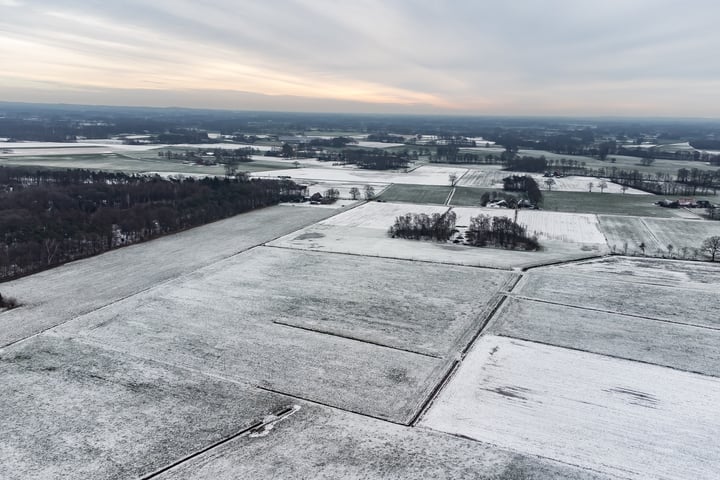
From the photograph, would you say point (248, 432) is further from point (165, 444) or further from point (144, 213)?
point (144, 213)

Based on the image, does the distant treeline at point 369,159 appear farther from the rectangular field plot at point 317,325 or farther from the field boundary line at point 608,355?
the field boundary line at point 608,355

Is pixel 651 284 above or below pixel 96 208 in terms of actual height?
below

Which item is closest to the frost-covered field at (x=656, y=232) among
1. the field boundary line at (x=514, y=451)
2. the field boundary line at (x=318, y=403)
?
the field boundary line at (x=514, y=451)

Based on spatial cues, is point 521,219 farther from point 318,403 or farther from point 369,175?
point 318,403

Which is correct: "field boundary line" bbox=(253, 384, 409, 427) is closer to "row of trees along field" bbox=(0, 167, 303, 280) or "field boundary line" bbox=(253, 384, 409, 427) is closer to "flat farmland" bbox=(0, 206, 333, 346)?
"flat farmland" bbox=(0, 206, 333, 346)

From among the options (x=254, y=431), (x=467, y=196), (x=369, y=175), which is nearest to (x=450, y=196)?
(x=467, y=196)

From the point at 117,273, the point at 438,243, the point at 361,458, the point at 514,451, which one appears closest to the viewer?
the point at 361,458

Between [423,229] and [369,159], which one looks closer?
[423,229]
